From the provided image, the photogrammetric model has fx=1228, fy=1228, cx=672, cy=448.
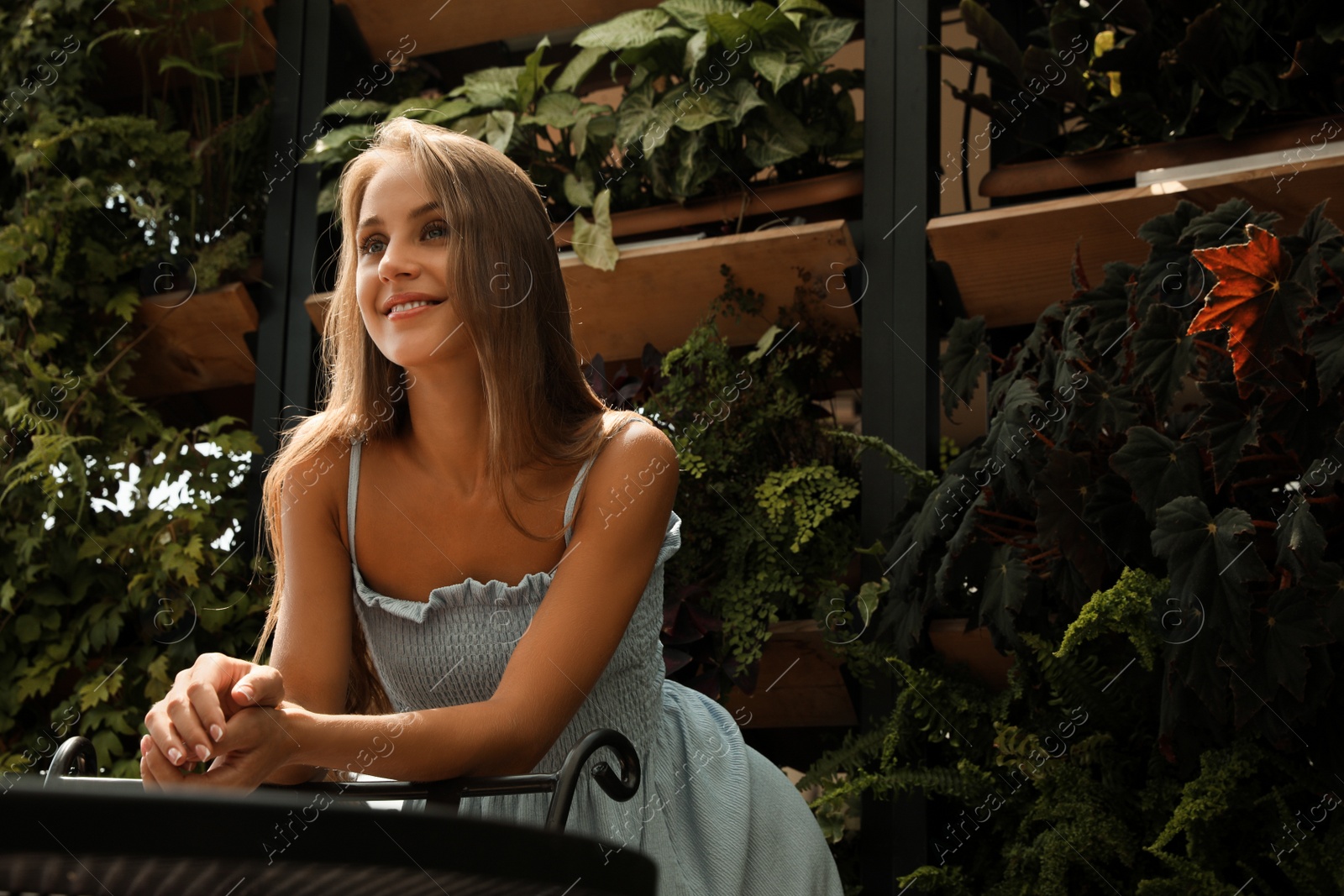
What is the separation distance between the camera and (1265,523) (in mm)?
1815

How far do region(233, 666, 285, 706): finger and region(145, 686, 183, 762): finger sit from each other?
0.18 feet

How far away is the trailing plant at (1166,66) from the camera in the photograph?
228cm

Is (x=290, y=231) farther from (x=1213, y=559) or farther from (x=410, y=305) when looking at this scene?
(x=1213, y=559)

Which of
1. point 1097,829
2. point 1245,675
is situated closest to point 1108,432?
point 1245,675

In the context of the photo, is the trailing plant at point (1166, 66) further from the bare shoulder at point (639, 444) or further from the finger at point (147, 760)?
the finger at point (147, 760)

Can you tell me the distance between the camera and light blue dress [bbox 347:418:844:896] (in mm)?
1347

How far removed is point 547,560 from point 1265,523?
108 cm

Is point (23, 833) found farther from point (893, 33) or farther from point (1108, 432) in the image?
point (893, 33)

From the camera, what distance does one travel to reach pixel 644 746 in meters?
1.47

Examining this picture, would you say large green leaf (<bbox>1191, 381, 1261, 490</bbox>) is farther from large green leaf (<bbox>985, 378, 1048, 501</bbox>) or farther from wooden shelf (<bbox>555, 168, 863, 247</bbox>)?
wooden shelf (<bbox>555, 168, 863, 247</bbox>)

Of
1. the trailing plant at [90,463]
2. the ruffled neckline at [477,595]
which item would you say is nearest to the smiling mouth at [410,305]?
the ruffled neckline at [477,595]

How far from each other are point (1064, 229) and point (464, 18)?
1.64m

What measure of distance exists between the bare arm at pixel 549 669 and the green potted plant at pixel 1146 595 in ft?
2.57

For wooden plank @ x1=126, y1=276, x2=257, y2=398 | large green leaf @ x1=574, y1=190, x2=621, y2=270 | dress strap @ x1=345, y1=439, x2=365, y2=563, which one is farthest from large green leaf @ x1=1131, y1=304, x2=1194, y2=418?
wooden plank @ x1=126, y1=276, x2=257, y2=398
